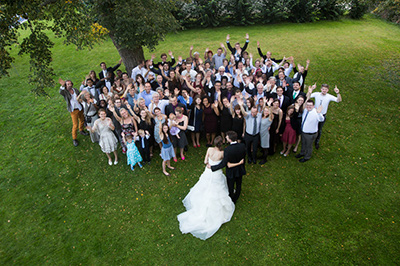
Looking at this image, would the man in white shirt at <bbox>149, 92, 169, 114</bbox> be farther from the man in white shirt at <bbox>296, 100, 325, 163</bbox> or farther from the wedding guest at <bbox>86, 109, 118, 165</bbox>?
the man in white shirt at <bbox>296, 100, 325, 163</bbox>

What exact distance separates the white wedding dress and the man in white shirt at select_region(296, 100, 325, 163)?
3.10m

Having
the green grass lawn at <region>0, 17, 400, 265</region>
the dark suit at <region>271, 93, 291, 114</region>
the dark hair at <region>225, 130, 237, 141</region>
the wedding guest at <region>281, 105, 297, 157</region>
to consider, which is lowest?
the green grass lawn at <region>0, 17, 400, 265</region>

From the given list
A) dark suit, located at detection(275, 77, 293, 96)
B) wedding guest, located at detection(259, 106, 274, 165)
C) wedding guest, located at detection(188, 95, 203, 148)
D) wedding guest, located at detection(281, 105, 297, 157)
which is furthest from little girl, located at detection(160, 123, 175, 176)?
dark suit, located at detection(275, 77, 293, 96)

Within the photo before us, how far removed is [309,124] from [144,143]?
16.7 feet

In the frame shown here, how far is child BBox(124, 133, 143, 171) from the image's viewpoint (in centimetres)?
719

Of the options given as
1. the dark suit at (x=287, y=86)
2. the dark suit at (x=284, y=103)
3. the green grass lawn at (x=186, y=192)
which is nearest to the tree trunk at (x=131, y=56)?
the green grass lawn at (x=186, y=192)

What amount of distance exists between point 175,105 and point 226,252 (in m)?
4.58

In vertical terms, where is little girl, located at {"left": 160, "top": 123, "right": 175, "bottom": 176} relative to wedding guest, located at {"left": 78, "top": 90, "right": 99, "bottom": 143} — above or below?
below

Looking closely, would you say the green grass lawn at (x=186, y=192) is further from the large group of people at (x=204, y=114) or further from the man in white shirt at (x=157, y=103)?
the man in white shirt at (x=157, y=103)

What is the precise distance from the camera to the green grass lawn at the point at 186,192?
210 inches

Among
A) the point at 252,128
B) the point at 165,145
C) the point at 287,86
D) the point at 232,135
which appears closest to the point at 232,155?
the point at 232,135

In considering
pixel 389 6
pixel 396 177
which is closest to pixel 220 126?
pixel 396 177

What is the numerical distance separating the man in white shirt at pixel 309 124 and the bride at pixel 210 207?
279cm

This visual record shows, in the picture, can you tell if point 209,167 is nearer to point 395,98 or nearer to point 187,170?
point 187,170
